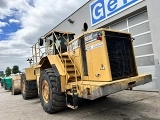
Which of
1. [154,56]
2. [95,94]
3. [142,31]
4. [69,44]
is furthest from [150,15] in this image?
[95,94]

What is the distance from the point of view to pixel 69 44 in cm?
637

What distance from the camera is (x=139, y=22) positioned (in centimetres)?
957

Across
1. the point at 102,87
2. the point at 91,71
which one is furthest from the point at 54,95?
the point at 102,87

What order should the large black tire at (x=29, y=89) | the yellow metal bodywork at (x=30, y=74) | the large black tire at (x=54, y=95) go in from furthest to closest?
the large black tire at (x=29, y=89) → the yellow metal bodywork at (x=30, y=74) → the large black tire at (x=54, y=95)

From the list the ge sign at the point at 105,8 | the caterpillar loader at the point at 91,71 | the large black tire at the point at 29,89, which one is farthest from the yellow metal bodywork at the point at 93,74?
the ge sign at the point at 105,8

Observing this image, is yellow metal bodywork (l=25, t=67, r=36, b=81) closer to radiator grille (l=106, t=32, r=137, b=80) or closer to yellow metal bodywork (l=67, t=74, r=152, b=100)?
yellow metal bodywork (l=67, t=74, r=152, b=100)

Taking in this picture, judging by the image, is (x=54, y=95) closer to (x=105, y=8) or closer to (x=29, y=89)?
(x=29, y=89)

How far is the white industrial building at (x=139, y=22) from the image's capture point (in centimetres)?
826

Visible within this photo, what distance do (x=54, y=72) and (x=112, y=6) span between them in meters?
6.63

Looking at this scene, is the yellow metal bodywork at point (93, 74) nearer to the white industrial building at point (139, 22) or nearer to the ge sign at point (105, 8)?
the white industrial building at point (139, 22)

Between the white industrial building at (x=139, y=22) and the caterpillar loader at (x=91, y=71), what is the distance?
3.26 m

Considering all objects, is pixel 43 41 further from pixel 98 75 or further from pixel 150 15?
pixel 150 15

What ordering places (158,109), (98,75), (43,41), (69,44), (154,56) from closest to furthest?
(98,75), (158,109), (69,44), (43,41), (154,56)

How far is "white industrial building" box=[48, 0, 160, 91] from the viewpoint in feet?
27.1
